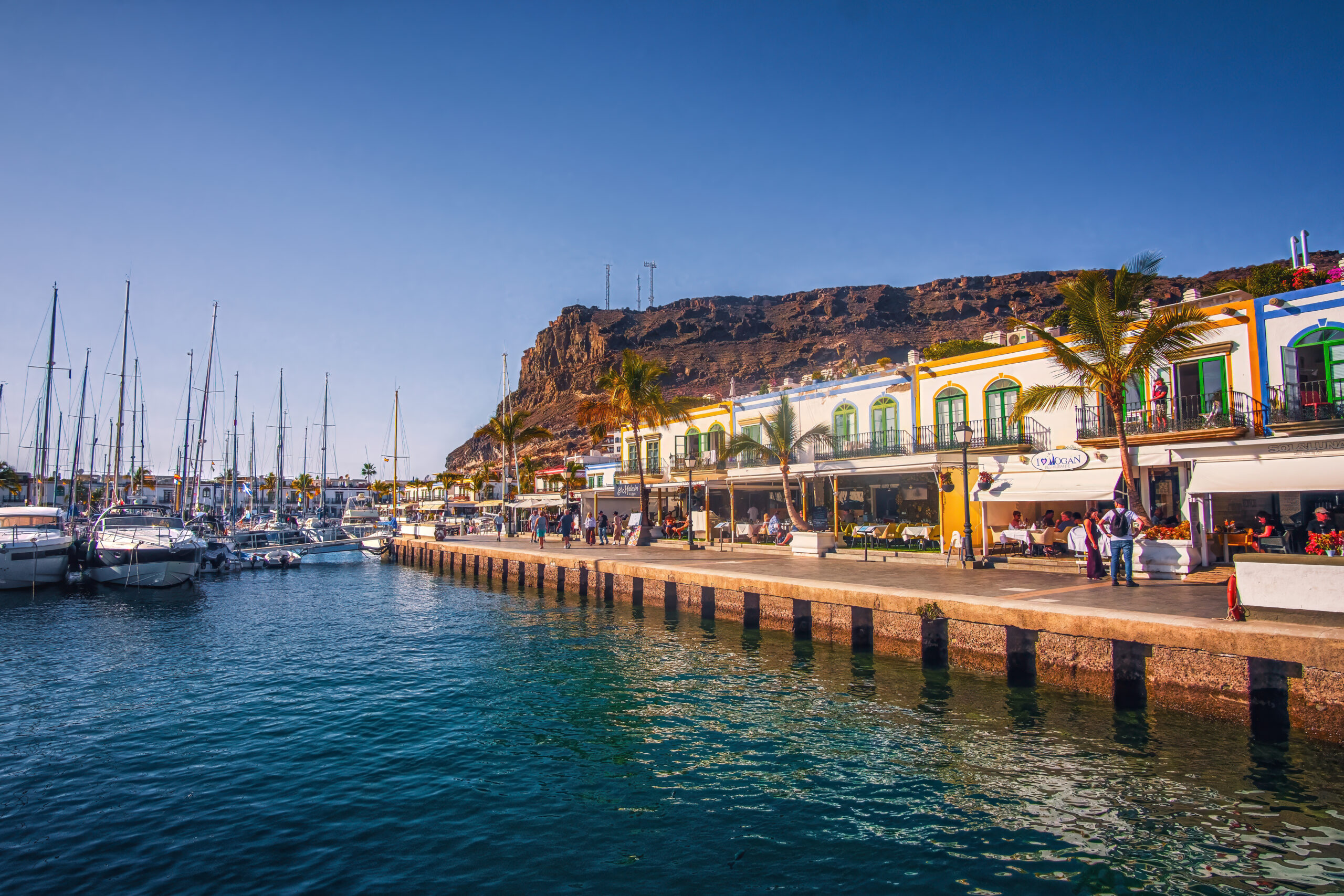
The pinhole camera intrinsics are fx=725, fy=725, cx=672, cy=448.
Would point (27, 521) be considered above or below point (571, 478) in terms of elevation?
below

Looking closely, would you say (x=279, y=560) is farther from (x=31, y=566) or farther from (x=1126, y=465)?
(x=1126, y=465)

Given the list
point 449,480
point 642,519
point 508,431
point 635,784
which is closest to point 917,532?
point 642,519

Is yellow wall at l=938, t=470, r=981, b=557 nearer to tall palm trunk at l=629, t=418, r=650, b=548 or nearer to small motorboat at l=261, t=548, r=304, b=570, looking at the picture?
tall palm trunk at l=629, t=418, r=650, b=548

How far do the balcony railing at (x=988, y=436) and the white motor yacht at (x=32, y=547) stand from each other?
3305 cm

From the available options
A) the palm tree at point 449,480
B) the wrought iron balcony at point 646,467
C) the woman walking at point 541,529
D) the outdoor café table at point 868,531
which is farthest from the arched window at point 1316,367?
the palm tree at point 449,480

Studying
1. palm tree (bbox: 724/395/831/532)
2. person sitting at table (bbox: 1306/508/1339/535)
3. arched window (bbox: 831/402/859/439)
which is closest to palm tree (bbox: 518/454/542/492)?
arched window (bbox: 831/402/859/439)

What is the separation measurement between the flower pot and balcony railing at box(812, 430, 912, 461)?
4183 millimetres

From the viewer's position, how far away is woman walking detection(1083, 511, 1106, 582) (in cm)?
1551

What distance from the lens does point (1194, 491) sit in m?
16.2

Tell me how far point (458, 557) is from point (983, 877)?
3402 cm

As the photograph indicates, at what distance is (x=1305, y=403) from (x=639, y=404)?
78.1 feet

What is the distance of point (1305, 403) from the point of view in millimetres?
17578

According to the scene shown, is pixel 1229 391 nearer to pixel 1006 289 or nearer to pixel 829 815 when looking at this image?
pixel 829 815

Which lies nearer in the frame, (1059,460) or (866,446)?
(1059,460)
